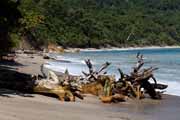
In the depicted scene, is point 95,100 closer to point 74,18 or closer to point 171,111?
point 171,111

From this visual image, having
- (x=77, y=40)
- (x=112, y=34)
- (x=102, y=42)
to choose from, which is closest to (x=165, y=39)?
(x=112, y=34)

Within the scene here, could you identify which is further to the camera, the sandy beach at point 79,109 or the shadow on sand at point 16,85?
the shadow on sand at point 16,85

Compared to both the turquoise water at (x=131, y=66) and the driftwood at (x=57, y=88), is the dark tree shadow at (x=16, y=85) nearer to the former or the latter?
the driftwood at (x=57, y=88)

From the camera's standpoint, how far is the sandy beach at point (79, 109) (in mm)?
12352

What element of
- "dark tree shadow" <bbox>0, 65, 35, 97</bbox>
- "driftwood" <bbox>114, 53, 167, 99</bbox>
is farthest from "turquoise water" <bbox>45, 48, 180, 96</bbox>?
"dark tree shadow" <bbox>0, 65, 35, 97</bbox>

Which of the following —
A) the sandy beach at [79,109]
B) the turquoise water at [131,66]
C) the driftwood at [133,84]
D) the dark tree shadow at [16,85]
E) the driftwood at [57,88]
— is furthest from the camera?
the turquoise water at [131,66]

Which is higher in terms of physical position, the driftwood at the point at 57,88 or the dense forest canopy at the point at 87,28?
the dense forest canopy at the point at 87,28

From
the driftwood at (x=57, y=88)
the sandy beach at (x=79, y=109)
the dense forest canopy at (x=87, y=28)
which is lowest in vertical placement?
the sandy beach at (x=79, y=109)

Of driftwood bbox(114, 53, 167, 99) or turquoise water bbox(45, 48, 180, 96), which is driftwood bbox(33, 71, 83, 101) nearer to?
driftwood bbox(114, 53, 167, 99)

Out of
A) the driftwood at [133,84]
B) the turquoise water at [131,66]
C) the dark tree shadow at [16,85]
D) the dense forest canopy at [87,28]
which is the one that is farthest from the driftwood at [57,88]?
the dense forest canopy at [87,28]

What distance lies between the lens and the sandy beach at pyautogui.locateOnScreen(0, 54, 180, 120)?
486 inches

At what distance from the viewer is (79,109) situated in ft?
48.5

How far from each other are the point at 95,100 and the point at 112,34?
497 ft

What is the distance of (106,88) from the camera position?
17969mm
